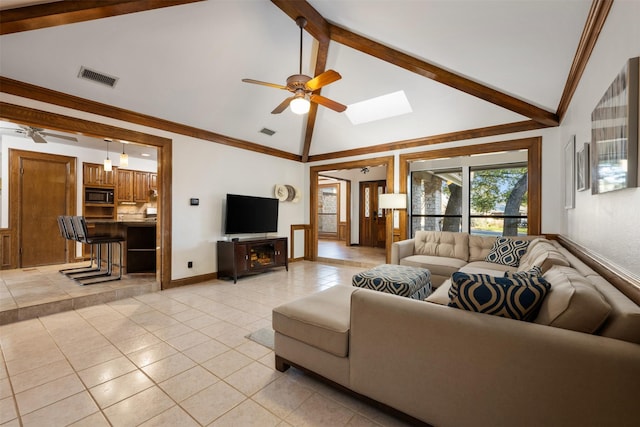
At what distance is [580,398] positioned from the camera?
3.43 ft

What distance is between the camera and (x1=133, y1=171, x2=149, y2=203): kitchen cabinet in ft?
22.0

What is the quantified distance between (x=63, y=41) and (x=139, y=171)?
14.9 ft

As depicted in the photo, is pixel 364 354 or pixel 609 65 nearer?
pixel 364 354

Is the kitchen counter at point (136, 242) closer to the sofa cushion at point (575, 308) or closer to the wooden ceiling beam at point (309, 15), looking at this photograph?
the wooden ceiling beam at point (309, 15)

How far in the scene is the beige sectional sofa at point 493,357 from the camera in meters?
1.02

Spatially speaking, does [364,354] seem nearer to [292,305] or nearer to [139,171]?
[292,305]

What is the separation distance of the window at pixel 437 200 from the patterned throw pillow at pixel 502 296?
15.3 feet

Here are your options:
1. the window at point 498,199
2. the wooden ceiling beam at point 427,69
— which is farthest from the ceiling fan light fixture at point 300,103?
the window at point 498,199

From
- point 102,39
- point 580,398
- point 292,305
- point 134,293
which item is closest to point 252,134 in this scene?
point 102,39

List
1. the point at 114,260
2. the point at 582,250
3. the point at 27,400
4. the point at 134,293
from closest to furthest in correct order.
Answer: the point at 27,400
the point at 582,250
the point at 134,293
the point at 114,260

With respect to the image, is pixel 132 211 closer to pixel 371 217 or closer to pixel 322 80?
pixel 322 80

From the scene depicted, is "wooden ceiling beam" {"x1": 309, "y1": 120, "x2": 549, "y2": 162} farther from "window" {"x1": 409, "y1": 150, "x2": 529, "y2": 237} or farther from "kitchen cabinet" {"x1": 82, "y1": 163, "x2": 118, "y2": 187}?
"kitchen cabinet" {"x1": 82, "y1": 163, "x2": 118, "y2": 187}

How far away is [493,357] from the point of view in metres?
1.20

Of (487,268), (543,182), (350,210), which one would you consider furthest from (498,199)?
(350,210)
